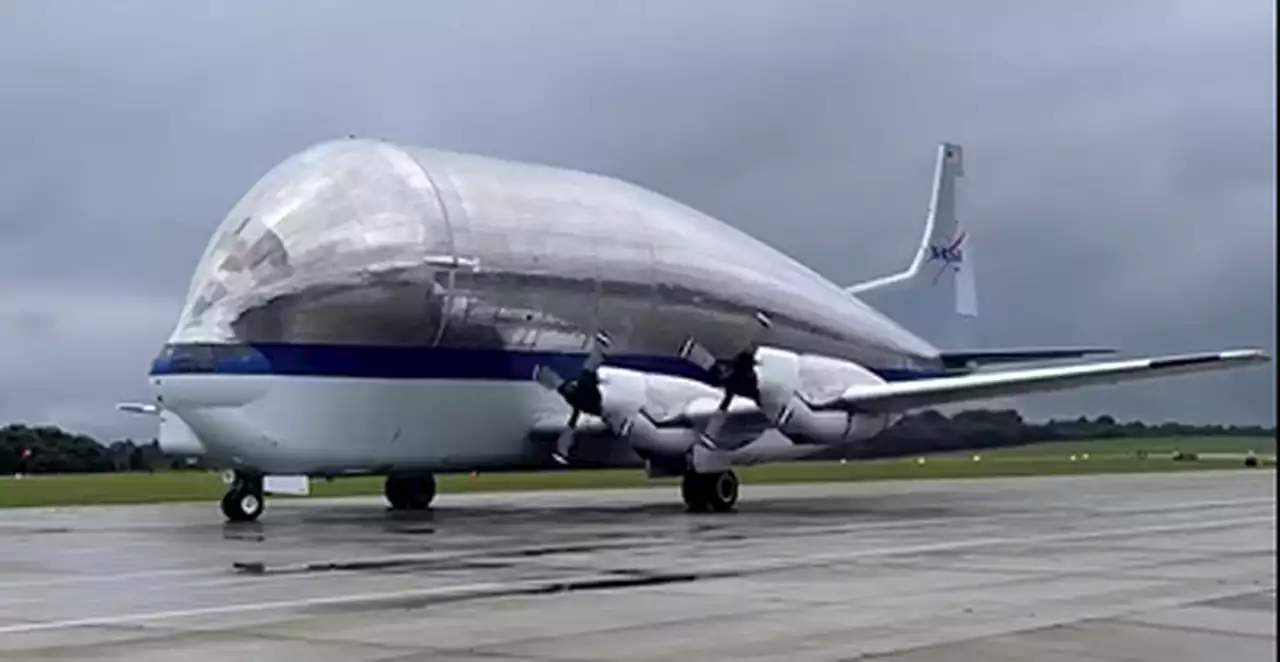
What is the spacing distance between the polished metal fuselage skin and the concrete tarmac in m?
1.47

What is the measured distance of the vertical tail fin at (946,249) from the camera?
130 ft

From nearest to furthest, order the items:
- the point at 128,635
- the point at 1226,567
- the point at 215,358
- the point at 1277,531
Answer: the point at 1277,531 < the point at 128,635 < the point at 1226,567 < the point at 215,358

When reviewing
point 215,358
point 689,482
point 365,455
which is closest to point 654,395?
point 689,482

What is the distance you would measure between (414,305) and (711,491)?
230 inches

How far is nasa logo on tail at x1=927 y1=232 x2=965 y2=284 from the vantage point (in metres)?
39.6

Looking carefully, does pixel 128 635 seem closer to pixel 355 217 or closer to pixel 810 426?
pixel 355 217

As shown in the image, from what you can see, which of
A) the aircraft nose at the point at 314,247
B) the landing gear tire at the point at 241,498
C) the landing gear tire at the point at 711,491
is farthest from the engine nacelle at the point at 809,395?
the landing gear tire at the point at 241,498

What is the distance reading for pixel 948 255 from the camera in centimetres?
3988

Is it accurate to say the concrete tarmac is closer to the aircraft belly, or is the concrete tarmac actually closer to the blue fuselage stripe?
the aircraft belly

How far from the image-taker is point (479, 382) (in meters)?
25.2

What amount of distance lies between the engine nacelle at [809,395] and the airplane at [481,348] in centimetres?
4

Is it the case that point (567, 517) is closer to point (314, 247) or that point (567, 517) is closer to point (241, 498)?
point (241, 498)

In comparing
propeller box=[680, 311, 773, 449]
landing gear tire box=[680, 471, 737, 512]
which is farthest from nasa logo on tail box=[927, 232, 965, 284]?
landing gear tire box=[680, 471, 737, 512]

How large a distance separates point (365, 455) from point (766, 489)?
722 inches
